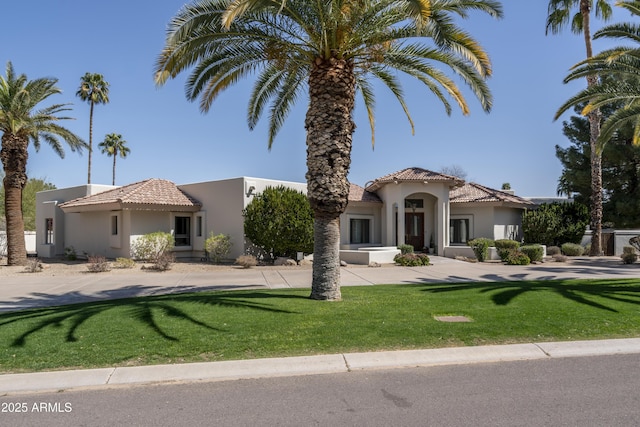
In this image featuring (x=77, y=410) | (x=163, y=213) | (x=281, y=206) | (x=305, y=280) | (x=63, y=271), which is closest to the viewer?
(x=77, y=410)

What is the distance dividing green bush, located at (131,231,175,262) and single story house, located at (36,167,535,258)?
59 cm

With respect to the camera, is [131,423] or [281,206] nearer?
[131,423]

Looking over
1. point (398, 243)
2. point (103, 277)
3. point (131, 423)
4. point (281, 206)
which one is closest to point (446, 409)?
point (131, 423)

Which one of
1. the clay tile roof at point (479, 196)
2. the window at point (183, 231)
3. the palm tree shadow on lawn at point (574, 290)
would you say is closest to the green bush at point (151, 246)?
the window at point (183, 231)

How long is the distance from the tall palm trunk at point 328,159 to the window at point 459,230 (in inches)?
787

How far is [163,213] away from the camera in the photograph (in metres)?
24.7

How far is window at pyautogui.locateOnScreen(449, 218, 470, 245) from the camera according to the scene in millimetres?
28500

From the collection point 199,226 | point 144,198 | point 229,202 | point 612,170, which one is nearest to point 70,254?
point 144,198

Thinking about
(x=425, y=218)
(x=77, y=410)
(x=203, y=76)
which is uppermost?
(x=203, y=76)

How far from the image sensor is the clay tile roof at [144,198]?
75.4ft

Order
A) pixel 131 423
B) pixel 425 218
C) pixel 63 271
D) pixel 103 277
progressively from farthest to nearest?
pixel 425 218, pixel 63 271, pixel 103 277, pixel 131 423

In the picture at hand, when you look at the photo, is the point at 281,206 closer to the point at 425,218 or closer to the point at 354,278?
the point at 354,278

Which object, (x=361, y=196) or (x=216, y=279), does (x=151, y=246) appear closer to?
(x=216, y=279)

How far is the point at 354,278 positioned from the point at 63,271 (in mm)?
12783
